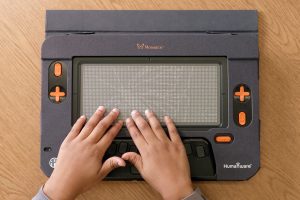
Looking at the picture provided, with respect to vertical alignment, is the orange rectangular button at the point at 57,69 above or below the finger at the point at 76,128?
above

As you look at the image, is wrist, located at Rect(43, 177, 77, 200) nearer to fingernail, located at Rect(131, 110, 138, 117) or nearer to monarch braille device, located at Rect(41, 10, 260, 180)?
monarch braille device, located at Rect(41, 10, 260, 180)

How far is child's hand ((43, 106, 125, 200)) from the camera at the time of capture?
0.74m

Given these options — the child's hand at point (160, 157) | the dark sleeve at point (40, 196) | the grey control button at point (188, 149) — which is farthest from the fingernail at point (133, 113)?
the dark sleeve at point (40, 196)

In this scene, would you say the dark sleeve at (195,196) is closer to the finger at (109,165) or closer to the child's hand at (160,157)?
the child's hand at (160,157)

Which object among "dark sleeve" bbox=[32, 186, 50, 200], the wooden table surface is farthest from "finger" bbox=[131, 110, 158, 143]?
"dark sleeve" bbox=[32, 186, 50, 200]

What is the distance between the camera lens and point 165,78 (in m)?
0.80

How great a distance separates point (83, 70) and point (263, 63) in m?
0.37

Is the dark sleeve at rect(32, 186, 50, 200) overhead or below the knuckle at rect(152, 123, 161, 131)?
below

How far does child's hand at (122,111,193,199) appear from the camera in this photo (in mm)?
746

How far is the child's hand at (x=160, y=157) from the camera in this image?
746 millimetres

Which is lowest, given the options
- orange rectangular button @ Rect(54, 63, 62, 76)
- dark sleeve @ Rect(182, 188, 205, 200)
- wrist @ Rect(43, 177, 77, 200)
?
dark sleeve @ Rect(182, 188, 205, 200)

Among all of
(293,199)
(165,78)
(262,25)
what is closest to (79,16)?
(165,78)

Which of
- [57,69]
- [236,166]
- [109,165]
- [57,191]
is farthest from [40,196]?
[236,166]

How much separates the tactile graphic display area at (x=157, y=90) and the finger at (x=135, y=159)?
0.26ft
